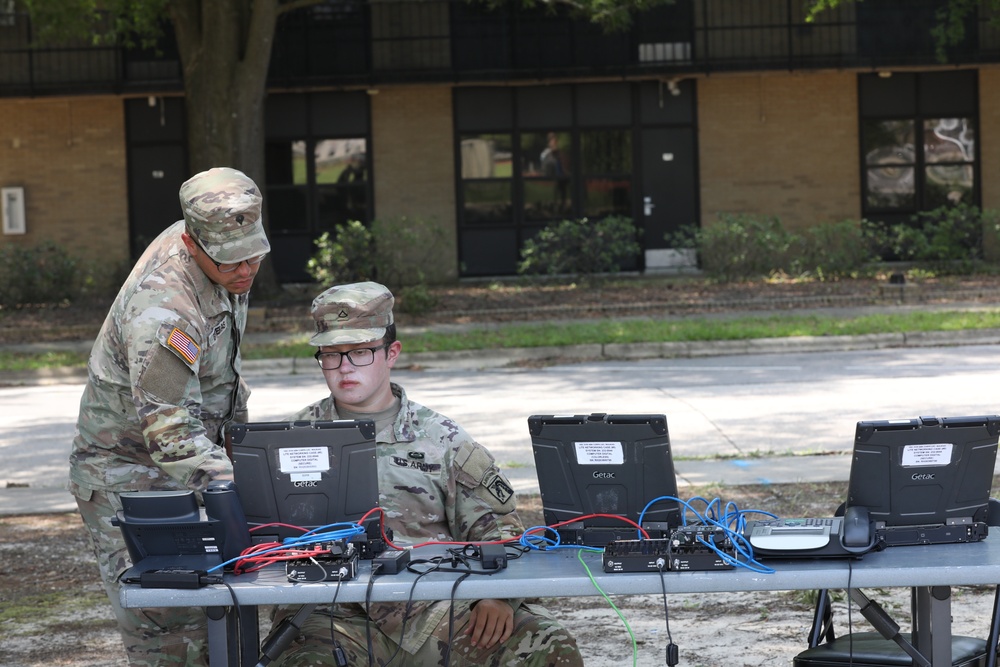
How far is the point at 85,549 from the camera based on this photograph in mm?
8000

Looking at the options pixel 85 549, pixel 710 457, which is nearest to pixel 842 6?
pixel 710 457

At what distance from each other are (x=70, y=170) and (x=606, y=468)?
23.8m

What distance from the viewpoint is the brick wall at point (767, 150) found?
86.6 ft

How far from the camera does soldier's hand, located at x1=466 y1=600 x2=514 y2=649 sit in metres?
4.57

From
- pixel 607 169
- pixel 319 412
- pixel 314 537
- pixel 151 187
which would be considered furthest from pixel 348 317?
pixel 151 187

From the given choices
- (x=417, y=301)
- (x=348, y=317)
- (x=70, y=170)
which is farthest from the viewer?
(x=70, y=170)

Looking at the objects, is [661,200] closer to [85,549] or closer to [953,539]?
[85,549]

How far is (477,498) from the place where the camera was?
5.00m

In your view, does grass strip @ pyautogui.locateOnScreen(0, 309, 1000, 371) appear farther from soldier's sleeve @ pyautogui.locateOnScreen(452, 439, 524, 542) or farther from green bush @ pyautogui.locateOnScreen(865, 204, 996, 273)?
soldier's sleeve @ pyautogui.locateOnScreen(452, 439, 524, 542)

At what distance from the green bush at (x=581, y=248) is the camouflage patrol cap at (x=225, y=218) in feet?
61.7

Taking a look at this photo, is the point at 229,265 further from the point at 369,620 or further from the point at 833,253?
the point at 833,253

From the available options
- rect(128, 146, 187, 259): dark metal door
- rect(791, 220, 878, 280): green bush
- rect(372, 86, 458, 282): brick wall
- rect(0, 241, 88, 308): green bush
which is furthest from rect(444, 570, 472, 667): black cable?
rect(128, 146, 187, 259): dark metal door

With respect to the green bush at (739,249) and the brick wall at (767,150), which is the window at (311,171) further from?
the green bush at (739,249)

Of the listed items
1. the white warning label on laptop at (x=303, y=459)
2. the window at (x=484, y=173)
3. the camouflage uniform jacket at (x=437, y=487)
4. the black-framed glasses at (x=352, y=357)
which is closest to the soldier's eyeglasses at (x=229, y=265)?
the black-framed glasses at (x=352, y=357)
